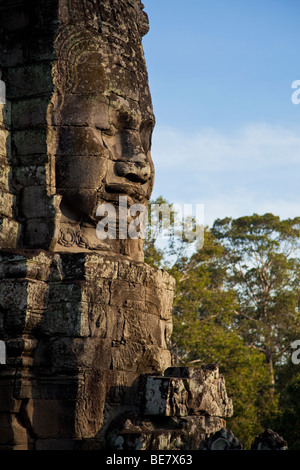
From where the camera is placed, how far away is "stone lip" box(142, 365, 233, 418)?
6199 millimetres

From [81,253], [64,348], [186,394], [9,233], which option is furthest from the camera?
[9,233]

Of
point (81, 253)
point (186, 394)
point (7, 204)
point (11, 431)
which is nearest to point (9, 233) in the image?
point (7, 204)

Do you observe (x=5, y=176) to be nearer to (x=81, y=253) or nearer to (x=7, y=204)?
(x=7, y=204)

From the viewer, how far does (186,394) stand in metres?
6.34

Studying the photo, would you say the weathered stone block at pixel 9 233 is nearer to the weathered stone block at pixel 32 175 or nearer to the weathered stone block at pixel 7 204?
the weathered stone block at pixel 7 204

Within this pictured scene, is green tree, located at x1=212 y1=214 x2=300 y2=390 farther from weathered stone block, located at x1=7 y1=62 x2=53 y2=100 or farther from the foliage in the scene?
weathered stone block, located at x1=7 y1=62 x2=53 y2=100

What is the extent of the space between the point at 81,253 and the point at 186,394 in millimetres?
1535

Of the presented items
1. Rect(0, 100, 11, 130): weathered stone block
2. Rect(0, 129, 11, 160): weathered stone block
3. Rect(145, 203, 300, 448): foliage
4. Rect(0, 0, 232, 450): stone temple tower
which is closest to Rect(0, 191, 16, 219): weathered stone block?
Rect(0, 0, 232, 450): stone temple tower

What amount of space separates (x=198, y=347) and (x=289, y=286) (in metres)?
11.5

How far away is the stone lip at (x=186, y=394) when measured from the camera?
6199 millimetres
